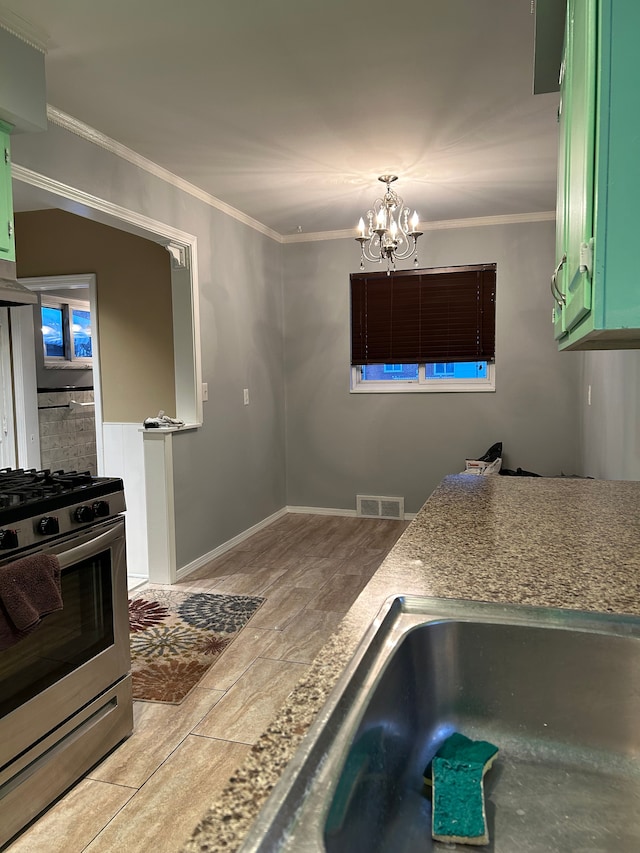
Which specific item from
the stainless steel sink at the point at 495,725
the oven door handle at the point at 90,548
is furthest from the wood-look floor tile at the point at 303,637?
the stainless steel sink at the point at 495,725

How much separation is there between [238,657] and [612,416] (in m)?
2.17

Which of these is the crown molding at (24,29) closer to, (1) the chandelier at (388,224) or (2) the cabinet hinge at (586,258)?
(1) the chandelier at (388,224)

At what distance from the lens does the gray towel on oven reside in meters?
1.64

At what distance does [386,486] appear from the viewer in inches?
217

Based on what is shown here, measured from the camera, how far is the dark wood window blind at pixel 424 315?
203 inches

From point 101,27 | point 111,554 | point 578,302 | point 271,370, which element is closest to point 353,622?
point 578,302

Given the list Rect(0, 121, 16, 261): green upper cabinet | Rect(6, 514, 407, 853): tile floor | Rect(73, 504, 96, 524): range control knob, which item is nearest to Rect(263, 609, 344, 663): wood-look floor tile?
Rect(6, 514, 407, 853): tile floor

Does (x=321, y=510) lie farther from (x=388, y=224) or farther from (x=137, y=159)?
(x=137, y=159)

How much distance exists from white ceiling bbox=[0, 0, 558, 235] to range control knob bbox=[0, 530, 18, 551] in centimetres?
172

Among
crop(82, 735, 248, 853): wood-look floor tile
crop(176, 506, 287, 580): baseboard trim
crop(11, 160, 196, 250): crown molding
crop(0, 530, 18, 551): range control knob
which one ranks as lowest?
crop(82, 735, 248, 853): wood-look floor tile

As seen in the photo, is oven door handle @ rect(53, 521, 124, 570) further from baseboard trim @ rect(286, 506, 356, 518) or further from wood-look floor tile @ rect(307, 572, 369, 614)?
baseboard trim @ rect(286, 506, 356, 518)

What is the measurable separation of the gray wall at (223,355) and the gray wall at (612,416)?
98.5 inches

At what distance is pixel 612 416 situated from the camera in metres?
3.13

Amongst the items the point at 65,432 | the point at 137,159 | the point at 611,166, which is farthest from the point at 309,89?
the point at 65,432
